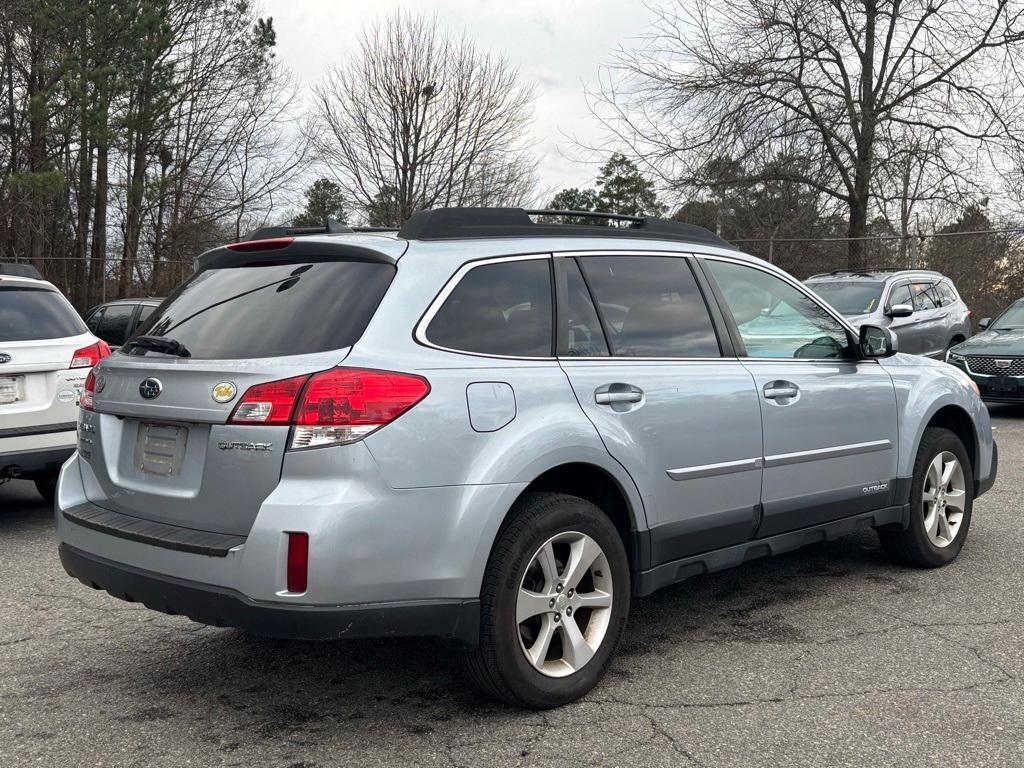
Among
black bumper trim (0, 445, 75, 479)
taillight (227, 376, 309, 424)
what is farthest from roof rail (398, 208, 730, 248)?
black bumper trim (0, 445, 75, 479)

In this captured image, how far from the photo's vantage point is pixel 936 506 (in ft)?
17.6

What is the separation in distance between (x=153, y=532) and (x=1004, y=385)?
451 inches

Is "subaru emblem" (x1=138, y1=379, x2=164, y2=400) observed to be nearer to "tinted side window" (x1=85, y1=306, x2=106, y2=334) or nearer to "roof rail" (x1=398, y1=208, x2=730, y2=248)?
"roof rail" (x1=398, y1=208, x2=730, y2=248)

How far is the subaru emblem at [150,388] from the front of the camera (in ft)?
11.1

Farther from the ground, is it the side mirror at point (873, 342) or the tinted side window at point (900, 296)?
the tinted side window at point (900, 296)

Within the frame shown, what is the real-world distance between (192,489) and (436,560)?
0.84 m

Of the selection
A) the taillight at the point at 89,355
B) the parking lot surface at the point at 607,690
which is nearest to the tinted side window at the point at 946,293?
the parking lot surface at the point at 607,690

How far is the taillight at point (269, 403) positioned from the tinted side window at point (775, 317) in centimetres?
215

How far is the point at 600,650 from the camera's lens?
3.61 meters

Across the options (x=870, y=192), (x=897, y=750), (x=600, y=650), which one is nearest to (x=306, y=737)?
(x=600, y=650)

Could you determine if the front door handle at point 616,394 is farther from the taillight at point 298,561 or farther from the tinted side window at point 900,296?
the tinted side window at point 900,296

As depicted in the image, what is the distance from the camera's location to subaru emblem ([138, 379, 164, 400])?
3.38m

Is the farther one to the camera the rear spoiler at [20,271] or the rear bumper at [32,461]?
the rear spoiler at [20,271]

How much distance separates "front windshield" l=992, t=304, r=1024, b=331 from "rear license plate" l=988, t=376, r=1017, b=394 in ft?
4.79
